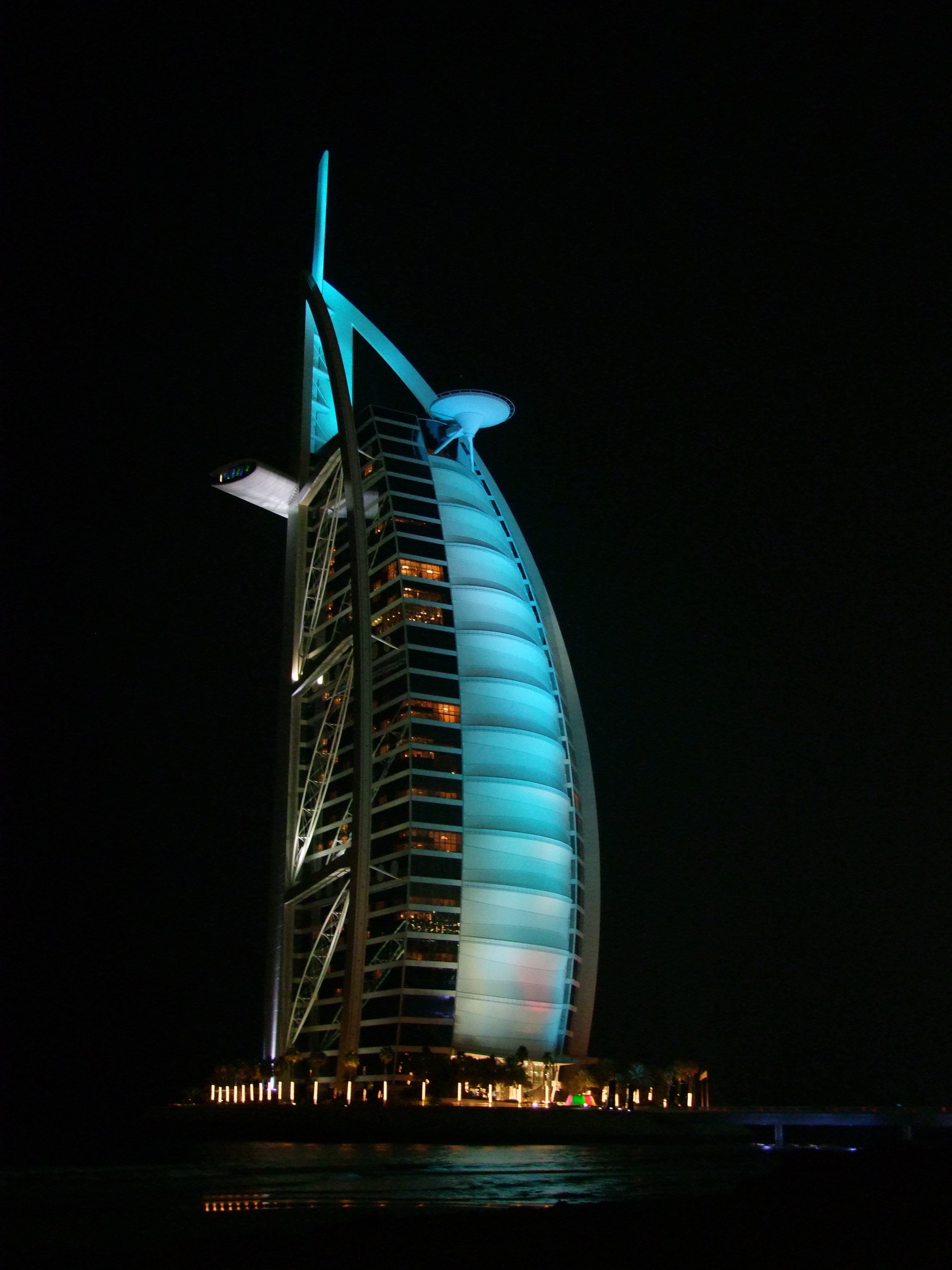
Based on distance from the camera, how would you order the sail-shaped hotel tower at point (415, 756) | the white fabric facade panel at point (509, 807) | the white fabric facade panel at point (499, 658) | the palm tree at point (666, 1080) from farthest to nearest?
1. the palm tree at point (666, 1080)
2. the white fabric facade panel at point (499, 658)
3. the white fabric facade panel at point (509, 807)
4. the sail-shaped hotel tower at point (415, 756)

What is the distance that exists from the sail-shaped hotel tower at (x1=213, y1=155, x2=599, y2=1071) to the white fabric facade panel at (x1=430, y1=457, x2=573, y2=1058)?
0.50ft

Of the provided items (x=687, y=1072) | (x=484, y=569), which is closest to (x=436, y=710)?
(x=484, y=569)

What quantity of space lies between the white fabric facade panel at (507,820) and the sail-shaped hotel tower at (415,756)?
0.15 meters

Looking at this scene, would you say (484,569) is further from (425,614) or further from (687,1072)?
(687,1072)

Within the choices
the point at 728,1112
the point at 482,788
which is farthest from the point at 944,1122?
the point at 482,788

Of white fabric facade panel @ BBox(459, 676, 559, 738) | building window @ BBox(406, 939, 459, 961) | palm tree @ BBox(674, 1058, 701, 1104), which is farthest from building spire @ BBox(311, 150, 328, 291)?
palm tree @ BBox(674, 1058, 701, 1104)

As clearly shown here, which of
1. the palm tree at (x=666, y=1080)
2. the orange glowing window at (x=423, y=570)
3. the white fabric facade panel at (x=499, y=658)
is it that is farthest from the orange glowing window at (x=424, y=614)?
the palm tree at (x=666, y=1080)

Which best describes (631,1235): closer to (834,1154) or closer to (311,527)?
(834,1154)

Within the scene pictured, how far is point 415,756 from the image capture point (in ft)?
299

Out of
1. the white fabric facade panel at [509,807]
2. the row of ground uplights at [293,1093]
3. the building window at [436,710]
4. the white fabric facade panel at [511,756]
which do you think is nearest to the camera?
the row of ground uplights at [293,1093]

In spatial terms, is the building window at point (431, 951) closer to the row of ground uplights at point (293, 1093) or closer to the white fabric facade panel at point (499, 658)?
the row of ground uplights at point (293, 1093)

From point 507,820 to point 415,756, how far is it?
773cm

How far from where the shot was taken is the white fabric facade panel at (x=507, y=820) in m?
88.2

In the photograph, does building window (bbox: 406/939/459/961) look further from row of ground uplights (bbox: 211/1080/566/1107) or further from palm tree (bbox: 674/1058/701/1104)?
palm tree (bbox: 674/1058/701/1104)
